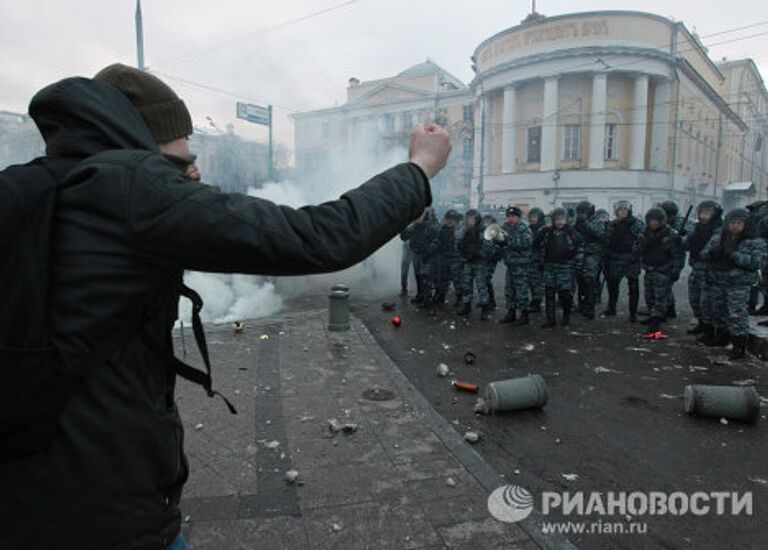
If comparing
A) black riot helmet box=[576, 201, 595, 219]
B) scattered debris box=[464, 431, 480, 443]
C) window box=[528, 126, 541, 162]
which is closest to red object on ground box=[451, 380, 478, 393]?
scattered debris box=[464, 431, 480, 443]

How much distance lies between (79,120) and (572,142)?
35956mm

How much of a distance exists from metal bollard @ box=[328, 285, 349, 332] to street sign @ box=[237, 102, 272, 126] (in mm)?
16371

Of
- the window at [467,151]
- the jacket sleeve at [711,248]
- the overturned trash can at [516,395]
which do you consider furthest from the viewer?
the window at [467,151]

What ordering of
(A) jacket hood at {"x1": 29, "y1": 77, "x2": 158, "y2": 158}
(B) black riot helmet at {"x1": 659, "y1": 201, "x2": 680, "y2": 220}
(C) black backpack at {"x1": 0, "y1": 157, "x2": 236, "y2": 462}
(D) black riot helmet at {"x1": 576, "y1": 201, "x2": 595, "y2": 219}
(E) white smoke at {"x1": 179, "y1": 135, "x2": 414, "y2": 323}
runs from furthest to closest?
1. (E) white smoke at {"x1": 179, "y1": 135, "x2": 414, "y2": 323}
2. (D) black riot helmet at {"x1": 576, "y1": 201, "x2": 595, "y2": 219}
3. (B) black riot helmet at {"x1": 659, "y1": 201, "x2": 680, "y2": 220}
4. (A) jacket hood at {"x1": 29, "y1": 77, "x2": 158, "y2": 158}
5. (C) black backpack at {"x1": 0, "y1": 157, "x2": 236, "y2": 462}

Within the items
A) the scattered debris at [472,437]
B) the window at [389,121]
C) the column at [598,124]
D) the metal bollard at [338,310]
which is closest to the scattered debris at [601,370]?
the scattered debris at [472,437]

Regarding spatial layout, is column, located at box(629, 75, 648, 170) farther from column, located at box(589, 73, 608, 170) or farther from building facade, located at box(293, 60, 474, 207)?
building facade, located at box(293, 60, 474, 207)

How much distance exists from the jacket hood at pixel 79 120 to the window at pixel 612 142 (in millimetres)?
36180

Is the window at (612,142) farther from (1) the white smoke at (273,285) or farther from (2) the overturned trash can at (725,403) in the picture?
(2) the overturned trash can at (725,403)

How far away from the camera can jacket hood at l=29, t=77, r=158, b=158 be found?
125 centimetres

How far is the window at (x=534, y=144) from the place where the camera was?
34.7 m

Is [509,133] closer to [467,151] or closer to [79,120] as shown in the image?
[467,151]

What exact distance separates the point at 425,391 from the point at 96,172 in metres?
5.14

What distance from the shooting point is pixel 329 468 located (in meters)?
3.95

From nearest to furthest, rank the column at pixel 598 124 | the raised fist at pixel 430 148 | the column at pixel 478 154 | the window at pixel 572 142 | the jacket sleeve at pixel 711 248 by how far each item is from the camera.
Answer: the raised fist at pixel 430 148 → the jacket sleeve at pixel 711 248 → the column at pixel 598 124 → the window at pixel 572 142 → the column at pixel 478 154
